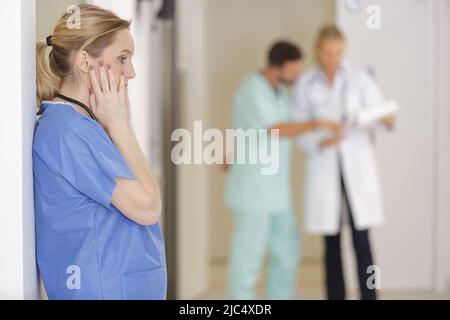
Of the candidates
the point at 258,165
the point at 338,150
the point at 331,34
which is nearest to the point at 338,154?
the point at 338,150

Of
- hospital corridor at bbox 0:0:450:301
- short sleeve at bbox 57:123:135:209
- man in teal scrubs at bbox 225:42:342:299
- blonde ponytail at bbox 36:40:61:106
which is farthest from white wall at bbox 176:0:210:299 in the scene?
short sleeve at bbox 57:123:135:209

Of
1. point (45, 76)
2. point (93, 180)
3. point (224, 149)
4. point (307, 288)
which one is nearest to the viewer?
point (93, 180)

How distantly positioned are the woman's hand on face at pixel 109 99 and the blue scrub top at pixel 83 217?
2 cm

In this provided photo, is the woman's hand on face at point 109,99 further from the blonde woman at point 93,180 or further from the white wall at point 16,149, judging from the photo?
the white wall at point 16,149

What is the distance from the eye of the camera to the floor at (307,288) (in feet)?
8.97

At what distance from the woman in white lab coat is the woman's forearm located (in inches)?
56.8

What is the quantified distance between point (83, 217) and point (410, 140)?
6.97 ft

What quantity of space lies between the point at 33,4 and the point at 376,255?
2.16m

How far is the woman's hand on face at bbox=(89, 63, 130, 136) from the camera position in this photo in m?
0.95

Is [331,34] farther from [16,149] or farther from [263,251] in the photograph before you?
[16,149]

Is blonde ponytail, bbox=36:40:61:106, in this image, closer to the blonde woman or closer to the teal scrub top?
the blonde woman

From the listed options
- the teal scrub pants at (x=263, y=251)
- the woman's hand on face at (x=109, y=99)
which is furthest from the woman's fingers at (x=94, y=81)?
the teal scrub pants at (x=263, y=251)

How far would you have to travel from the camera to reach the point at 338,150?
2.34 m
